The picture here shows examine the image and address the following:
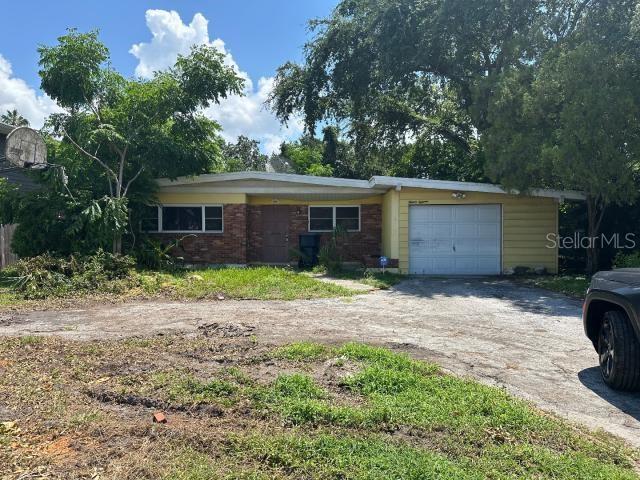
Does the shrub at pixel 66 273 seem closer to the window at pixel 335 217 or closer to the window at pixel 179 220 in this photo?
the window at pixel 179 220

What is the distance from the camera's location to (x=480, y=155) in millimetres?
17281

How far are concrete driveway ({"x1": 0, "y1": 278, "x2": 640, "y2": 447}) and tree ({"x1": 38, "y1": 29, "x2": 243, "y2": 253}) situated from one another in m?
5.62

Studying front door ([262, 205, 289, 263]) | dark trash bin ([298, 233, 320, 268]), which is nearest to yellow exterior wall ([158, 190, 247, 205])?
front door ([262, 205, 289, 263])

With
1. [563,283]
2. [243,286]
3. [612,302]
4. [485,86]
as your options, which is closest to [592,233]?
[563,283]

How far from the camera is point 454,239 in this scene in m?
15.4

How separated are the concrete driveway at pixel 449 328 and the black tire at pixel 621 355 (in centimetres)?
13

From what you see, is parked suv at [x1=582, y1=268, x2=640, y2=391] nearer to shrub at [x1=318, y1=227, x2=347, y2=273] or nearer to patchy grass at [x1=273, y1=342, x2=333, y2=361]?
patchy grass at [x1=273, y1=342, x2=333, y2=361]

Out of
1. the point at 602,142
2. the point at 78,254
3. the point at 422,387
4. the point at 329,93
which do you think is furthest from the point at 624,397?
the point at 329,93

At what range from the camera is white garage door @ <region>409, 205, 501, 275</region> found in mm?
15344

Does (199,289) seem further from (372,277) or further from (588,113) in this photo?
(588,113)

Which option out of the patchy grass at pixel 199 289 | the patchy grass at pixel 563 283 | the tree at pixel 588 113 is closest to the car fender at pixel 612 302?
the patchy grass at pixel 199 289

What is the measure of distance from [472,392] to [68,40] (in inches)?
540

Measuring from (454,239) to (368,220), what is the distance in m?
3.09

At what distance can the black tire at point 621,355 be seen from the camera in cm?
447
